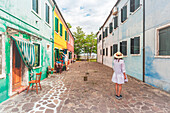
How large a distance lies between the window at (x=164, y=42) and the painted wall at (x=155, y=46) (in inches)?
8.7

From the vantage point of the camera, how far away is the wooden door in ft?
13.2

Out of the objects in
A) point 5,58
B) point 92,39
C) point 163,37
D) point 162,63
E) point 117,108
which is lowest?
point 117,108

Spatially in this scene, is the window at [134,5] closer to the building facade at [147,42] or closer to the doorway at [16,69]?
the building facade at [147,42]

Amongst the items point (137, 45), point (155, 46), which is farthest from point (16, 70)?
point (137, 45)

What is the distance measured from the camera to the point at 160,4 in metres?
4.55

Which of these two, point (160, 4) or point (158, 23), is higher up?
point (160, 4)

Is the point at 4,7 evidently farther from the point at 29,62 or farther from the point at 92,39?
the point at 92,39

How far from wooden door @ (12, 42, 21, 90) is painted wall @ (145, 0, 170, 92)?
23.9 feet

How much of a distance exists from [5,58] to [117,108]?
4454 millimetres

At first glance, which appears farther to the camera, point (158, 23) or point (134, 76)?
point (134, 76)

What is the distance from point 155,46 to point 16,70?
7449 millimetres

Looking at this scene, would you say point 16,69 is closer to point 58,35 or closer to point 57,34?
point 57,34

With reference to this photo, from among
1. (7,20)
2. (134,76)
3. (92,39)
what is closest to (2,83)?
(7,20)

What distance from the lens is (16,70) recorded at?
423 cm
